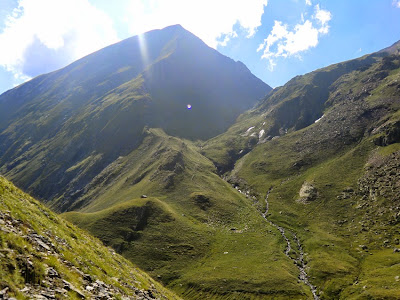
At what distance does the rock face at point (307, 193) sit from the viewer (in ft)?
525

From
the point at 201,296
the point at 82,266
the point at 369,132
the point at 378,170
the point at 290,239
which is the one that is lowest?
the point at 201,296

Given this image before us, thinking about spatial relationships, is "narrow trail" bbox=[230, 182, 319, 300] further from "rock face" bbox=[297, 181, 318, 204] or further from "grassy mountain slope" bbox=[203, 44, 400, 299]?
"rock face" bbox=[297, 181, 318, 204]

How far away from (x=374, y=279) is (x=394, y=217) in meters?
50.5

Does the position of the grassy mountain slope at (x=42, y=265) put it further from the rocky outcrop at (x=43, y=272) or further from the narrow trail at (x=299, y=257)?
the narrow trail at (x=299, y=257)

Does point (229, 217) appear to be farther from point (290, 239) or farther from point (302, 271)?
point (302, 271)

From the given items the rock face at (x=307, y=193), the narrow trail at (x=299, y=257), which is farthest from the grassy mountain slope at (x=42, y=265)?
Answer: the rock face at (x=307, y=193)

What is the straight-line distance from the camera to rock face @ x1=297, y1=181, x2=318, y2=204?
16000 centimetres

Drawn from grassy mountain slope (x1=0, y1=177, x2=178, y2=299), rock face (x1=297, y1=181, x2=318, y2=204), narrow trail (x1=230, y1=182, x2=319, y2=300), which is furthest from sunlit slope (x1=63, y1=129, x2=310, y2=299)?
grassy mountain slope (x1=0, y1=177, x2=178, y2=299)

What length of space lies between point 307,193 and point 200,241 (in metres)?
83.6

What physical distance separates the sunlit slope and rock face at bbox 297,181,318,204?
105 feet

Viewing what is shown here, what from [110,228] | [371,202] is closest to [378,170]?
[371,202]

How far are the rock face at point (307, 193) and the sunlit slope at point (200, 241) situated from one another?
31.9 metres

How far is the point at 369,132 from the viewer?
198 meters

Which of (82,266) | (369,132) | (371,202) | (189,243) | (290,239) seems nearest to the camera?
(82,266)
